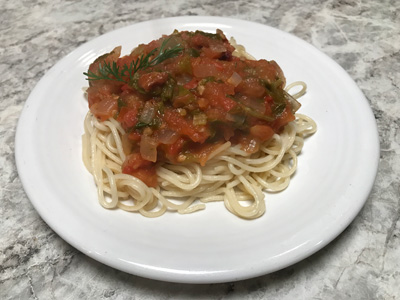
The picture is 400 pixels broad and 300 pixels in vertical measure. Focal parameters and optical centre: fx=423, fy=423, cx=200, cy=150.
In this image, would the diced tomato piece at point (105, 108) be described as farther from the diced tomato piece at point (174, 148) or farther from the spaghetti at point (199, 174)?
the diced tomato piece at point (174, 148)

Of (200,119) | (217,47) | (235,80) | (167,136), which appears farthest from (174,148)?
(217,47)

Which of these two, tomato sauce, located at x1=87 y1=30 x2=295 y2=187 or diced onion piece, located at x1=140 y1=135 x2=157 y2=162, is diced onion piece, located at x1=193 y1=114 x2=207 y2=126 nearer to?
tomato sauce, located at x1=87 y1=30 x2=295 y2=187

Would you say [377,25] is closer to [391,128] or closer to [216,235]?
[391,128]

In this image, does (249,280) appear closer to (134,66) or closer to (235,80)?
(235,80)

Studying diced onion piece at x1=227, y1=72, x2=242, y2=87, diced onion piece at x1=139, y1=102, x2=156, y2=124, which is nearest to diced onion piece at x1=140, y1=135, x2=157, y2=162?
diced onion piece at x1=139, y1=102, x2=156, y2=124

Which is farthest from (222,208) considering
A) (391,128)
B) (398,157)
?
(391,128)

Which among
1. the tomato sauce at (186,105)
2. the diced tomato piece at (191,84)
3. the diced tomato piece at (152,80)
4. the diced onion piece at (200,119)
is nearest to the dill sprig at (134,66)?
the tomato sauce at (186,105)
